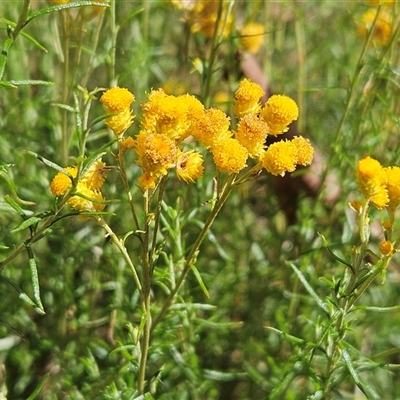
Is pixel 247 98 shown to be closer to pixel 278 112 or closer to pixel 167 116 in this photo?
pixel 278 112

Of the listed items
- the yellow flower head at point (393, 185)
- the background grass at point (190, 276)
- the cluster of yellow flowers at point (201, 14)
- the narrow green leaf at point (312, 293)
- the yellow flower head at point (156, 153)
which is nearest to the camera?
the yellow flower head at point (156, 153)

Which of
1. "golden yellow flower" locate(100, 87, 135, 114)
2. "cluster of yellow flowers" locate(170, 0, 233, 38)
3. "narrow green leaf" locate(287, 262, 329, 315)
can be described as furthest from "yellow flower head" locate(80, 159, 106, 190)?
"cluster of yellow flowers" locate(170, 0, 233, 38)

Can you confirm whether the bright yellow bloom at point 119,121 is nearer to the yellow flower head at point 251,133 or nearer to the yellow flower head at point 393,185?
the yellow flower head at point 251,133

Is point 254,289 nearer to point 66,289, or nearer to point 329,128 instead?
point 66,289

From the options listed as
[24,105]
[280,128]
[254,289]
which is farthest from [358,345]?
[24,105]

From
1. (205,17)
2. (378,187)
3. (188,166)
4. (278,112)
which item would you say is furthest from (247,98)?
(205,17)

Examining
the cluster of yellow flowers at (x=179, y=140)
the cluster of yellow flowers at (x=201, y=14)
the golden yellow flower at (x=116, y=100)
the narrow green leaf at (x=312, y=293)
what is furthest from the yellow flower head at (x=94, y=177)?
the cluster of yellow flowers at (x=201, y=14)
